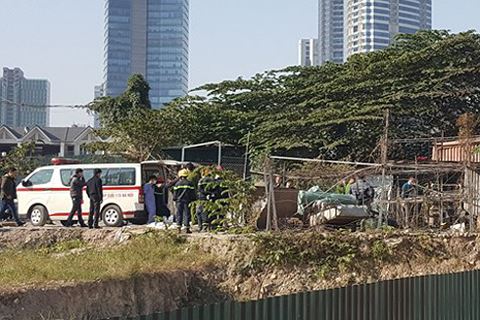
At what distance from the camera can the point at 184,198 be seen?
1559cm

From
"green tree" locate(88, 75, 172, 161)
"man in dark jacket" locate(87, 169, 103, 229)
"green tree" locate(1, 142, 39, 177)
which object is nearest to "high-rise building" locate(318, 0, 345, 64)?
"green tree" locate(1, 142, 39, 177)

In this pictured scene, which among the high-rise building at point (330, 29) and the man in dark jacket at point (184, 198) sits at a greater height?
the high-rise building at point (330, 29)

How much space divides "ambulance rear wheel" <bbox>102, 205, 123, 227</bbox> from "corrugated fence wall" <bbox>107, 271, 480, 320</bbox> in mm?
10851

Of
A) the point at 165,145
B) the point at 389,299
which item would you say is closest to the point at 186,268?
the point at 389,299

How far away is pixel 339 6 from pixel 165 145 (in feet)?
483

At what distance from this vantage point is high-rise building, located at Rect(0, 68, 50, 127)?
10594 centimetres

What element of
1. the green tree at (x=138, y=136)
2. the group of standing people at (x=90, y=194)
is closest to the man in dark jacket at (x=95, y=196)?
the group of standing people at (x=90, y=194)

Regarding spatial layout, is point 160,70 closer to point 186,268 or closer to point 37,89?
point 37,89

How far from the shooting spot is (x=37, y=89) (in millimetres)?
123438

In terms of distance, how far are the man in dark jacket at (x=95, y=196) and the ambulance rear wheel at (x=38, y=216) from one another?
204cm

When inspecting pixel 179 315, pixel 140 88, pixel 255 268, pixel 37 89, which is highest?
pixel 37 89

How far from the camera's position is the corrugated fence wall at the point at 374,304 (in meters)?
5.43

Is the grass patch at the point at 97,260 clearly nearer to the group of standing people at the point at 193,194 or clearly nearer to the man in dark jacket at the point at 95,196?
the group of standing people at the point at 193,194

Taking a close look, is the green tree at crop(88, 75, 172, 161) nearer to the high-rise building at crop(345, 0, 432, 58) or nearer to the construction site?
the construction site
